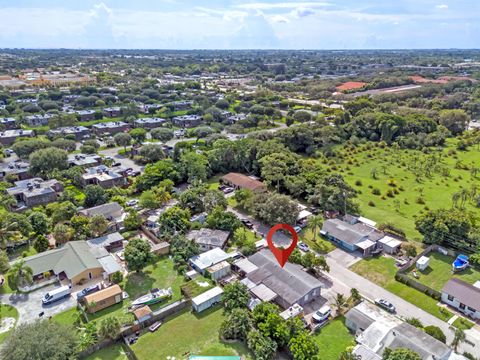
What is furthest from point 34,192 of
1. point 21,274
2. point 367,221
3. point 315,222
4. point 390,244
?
point 390,244

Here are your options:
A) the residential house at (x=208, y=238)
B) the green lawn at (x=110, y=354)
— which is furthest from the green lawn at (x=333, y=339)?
the green lawn at (x=110, y=354)

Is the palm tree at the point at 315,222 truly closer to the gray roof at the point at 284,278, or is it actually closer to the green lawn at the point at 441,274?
the gray roof at the point at 284,278

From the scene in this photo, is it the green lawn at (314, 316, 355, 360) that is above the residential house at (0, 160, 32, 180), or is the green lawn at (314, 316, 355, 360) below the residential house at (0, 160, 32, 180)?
below

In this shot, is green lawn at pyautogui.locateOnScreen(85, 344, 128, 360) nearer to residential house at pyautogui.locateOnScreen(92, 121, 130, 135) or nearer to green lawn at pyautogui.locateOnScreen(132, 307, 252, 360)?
green lawn at pyautogui.locateOnScreen(132, 307, 252, 360)

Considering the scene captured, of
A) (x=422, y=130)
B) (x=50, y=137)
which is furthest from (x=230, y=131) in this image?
(x=422, y=130)

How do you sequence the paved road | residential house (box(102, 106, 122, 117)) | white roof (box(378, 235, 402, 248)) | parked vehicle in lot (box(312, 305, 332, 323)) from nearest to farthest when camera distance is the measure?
the paved road → parked vehicle in lot (box(312, 305, 332, 323)) → white roof (box(378, 235, 402, 248)) → residential house (box(102, 106, 122, 117))

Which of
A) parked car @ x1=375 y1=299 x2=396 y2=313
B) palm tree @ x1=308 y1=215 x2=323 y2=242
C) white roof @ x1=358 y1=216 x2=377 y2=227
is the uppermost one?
palm tree @ x1=308 y1=215 x2=323 y2=242

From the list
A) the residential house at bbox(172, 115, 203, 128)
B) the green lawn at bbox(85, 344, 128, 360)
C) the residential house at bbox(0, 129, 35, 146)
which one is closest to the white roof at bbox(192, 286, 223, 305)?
the green lawn at bbox(85, 344, 128, 360)
